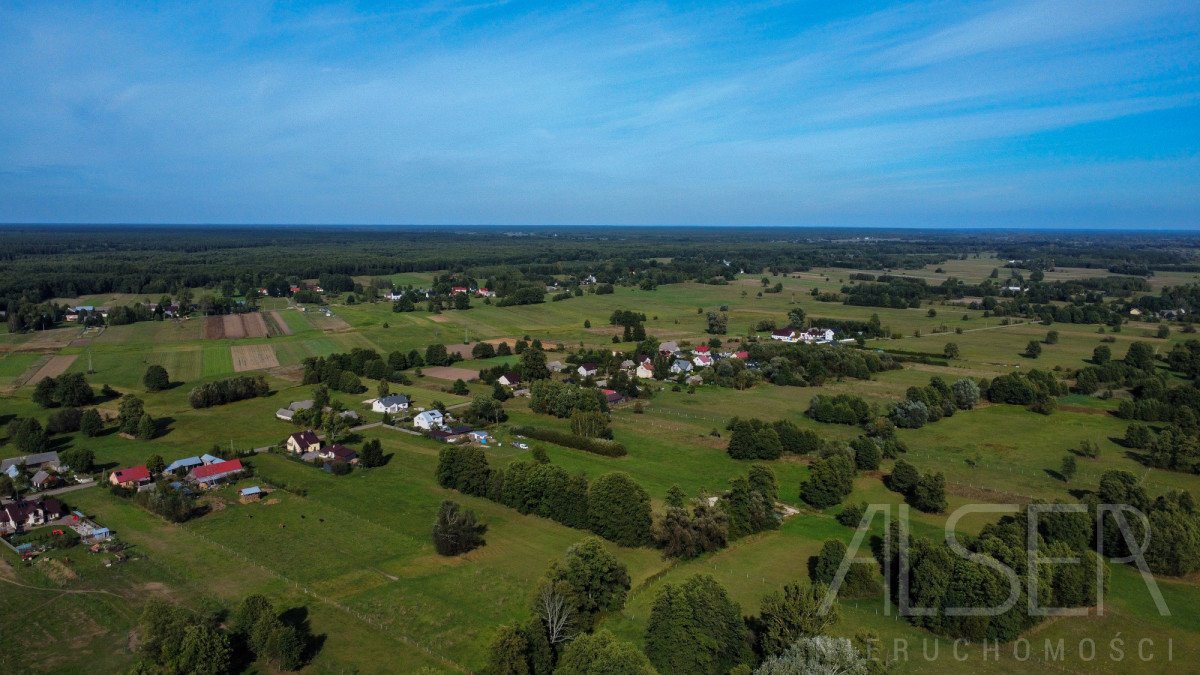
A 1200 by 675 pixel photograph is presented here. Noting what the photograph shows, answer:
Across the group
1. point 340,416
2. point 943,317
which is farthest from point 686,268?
point 340,416

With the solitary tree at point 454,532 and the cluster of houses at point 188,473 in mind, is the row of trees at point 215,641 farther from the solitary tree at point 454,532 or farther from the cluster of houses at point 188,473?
the cluster of houses at point 188,473

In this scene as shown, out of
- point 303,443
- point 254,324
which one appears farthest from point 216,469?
point 254,324

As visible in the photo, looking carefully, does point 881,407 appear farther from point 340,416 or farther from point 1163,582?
point 340,416

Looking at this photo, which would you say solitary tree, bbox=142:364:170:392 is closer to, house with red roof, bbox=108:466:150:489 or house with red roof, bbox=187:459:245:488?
house with red roof, bbox=108:466:150:489

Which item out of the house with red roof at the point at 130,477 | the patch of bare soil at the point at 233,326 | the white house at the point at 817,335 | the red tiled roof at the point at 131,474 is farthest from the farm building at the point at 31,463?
the white house at the point at 817,335

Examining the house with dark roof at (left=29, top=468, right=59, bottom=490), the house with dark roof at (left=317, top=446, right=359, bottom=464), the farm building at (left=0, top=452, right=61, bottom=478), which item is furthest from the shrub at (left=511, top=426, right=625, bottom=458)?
the farm building at (left=0, top=452, right=61, bottom=478)

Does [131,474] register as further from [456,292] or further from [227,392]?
[456,292]

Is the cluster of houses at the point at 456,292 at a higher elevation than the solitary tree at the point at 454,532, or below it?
higher
